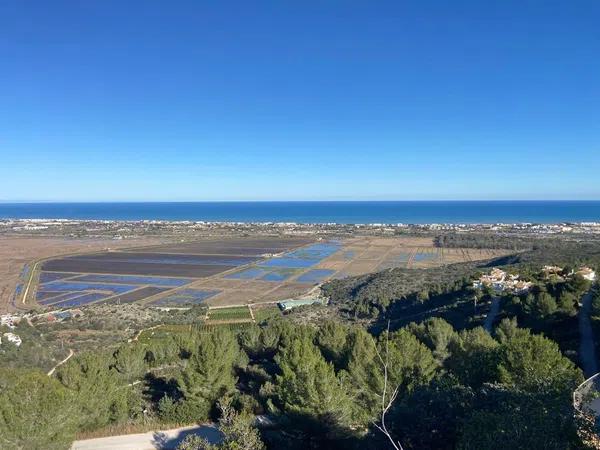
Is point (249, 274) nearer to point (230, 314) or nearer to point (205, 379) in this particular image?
point (230, 314)

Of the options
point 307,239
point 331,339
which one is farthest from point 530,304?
point 307,239

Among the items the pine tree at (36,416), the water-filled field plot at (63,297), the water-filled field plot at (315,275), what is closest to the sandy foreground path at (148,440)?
the pine tree at (36,416)

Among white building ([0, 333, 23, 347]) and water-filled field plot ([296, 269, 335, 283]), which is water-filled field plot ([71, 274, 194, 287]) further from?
white building ([0, 333, 23, 347])

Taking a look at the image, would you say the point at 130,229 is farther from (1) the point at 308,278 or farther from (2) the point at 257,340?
(2) the point at 257,340

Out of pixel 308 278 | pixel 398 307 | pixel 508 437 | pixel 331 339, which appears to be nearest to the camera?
pixel 508 437

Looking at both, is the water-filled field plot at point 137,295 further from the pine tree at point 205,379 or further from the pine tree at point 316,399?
the pine tree at point 316,399

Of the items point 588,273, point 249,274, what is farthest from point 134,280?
point 588,273
